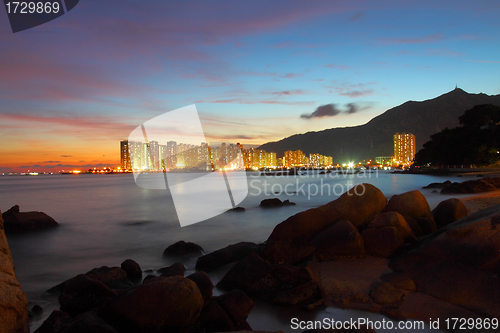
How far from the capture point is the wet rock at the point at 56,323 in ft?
18.2

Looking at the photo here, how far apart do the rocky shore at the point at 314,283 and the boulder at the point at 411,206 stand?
0.88 m

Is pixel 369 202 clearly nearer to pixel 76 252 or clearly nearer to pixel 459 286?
pixel 459 286

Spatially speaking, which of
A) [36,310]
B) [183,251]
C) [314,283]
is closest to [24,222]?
[183,251]

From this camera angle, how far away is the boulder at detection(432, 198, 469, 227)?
11172 millimetres

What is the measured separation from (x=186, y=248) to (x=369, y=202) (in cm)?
636

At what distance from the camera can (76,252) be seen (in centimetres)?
1356

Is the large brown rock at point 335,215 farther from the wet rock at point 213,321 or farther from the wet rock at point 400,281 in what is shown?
the wet rock at point 213,321

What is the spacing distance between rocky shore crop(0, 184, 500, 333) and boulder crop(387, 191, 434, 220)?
0.88m

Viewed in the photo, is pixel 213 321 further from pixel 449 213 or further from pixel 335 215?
pixel 449 213

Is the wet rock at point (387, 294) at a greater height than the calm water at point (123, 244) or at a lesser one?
greater

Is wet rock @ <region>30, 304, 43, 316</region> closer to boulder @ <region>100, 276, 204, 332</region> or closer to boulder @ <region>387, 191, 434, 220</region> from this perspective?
boulder @ <region>100, 276, 204, 332</region>

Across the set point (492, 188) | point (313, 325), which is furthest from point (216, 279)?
point (492, 188)

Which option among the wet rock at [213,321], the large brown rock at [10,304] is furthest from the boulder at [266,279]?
the large brown rock at [10,304]

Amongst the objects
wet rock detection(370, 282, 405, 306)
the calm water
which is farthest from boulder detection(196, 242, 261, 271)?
wet rock detection(370, 282, 405, 306)
